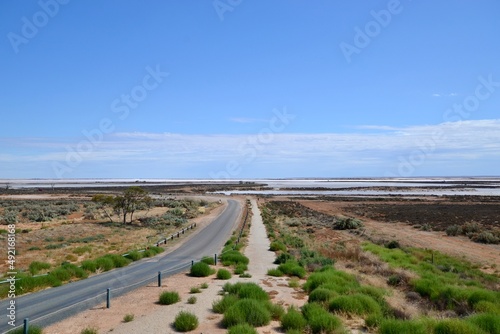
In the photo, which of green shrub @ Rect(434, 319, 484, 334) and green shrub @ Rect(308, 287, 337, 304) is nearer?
green shrub @ Rect(434, 319, 484, 334)

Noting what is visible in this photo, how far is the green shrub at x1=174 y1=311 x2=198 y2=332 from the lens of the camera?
11812mm

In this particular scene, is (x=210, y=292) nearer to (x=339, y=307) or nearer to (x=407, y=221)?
(x=339, y=307)

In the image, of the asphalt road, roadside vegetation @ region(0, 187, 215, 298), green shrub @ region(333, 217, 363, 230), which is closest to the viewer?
the asphalt road

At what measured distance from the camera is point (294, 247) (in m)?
33.6

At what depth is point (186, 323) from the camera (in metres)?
11.9

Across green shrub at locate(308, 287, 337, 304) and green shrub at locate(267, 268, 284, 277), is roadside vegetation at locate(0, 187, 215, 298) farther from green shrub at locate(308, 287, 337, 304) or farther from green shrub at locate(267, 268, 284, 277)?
green shrub at locate(308, 287, 337, 304)

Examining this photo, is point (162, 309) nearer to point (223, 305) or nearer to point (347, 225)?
point (223, 305)

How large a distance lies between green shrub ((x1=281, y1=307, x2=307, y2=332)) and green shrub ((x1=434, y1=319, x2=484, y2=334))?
3.38 metres

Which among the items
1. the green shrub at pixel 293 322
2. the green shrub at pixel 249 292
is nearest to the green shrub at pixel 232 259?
the green shrub at pixel 249 292

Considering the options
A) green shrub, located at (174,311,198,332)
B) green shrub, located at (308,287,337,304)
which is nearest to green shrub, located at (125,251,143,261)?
green shrub, located at (308,287,337,304)

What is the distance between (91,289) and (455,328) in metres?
14.8

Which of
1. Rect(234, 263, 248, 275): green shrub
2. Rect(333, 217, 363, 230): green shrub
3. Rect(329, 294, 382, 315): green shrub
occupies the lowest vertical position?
Rect(333, 217, 363, 230): green shrub

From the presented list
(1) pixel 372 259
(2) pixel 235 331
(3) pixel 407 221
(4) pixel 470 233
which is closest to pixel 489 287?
(1) pixel 372 259

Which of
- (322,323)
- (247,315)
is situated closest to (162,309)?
(247,315)
